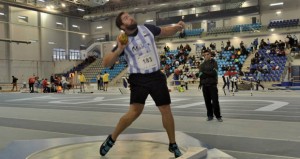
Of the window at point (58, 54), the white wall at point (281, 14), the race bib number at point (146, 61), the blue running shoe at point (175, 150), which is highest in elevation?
the white wall at point (281, 14)

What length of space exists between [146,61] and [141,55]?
96 mm

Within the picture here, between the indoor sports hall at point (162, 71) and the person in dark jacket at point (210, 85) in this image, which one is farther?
the person in dark jacket at point (210, 85)

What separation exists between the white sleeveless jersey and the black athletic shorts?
73 mm

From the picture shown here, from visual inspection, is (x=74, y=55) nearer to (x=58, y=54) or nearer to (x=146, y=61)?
(x=58, y=54)

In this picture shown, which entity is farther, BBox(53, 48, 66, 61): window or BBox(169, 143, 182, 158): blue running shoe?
BBox(53, 48, 66, 61): window

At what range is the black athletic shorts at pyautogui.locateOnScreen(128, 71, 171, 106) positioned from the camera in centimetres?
397

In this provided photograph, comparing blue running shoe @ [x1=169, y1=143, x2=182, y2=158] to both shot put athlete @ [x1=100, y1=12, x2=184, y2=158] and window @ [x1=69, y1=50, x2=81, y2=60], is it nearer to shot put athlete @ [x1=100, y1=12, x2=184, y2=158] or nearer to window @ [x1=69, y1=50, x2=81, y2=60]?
shot put athlete @ [x1=100, y1=12, x2=184, y2=158]

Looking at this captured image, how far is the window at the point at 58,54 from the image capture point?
44419 mm

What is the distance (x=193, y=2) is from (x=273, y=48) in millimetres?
11591

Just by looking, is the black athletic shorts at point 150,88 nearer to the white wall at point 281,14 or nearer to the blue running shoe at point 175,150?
the blue running shoe at point 175,150

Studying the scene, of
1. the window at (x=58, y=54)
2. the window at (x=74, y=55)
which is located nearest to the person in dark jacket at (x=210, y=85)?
the window at (x=58, y=54)

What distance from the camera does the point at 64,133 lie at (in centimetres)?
626

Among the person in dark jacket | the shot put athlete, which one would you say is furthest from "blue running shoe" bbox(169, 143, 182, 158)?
the person in dark jacket

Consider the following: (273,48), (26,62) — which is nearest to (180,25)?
(273,48)
